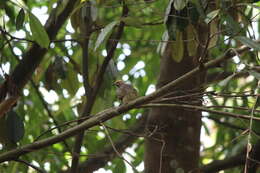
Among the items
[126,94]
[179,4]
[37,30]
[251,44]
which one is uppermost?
[37,30]

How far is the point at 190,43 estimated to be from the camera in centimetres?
315

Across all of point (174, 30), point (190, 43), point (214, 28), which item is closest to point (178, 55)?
point (190, 43)

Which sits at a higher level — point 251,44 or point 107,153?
point 107,153

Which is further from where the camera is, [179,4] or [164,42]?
[164,42]

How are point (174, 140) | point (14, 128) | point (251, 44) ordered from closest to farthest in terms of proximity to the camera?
point (251, 44)
point (14, 128)
point (174, 140)

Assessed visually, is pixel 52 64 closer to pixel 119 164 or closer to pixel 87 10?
pixel 87 10

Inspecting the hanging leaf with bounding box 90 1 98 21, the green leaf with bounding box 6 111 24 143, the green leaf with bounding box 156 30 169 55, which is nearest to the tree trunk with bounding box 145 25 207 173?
the green leaf with bounding box 156 30 169 55

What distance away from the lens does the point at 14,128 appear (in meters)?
3.20

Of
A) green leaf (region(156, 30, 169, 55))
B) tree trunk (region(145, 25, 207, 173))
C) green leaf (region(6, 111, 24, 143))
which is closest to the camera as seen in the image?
green leaf (region(156, 30, 169, 55))

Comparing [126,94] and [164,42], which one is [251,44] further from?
[126,94]

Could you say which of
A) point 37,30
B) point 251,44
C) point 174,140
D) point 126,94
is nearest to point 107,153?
point 126,94

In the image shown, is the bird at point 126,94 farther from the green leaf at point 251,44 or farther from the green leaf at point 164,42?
the green leaf at point 251,44

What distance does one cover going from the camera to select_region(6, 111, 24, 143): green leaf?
10.5ft

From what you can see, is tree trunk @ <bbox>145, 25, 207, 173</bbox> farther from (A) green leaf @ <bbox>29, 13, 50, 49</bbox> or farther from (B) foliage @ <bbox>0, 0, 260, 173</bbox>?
(A) green leaf @ <bbox>29, 13, 50, 49</bbox>
